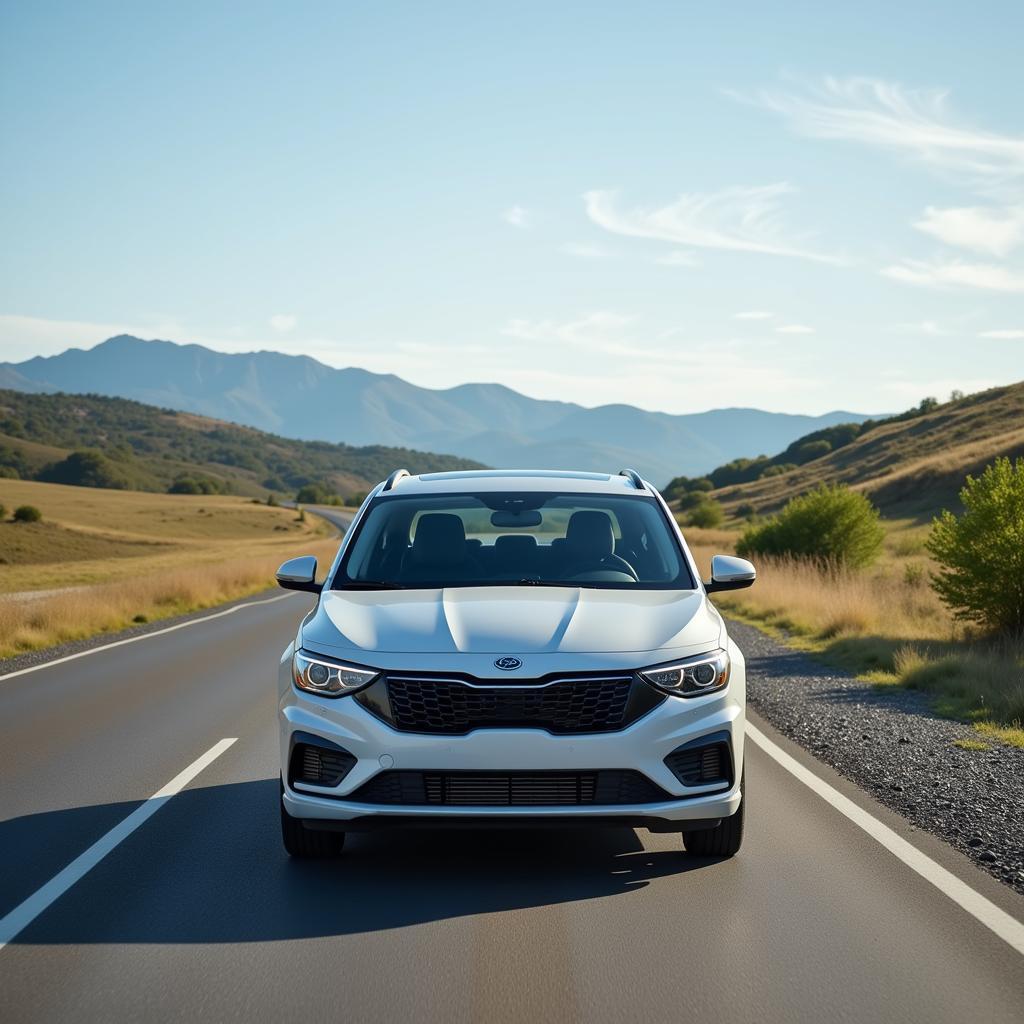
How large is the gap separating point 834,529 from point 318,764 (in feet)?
87.1

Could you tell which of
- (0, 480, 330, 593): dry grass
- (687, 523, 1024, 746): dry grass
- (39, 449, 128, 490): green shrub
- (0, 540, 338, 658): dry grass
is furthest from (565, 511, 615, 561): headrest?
(39, 449, 128, 490): green shrub

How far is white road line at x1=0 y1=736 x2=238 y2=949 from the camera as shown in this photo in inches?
204

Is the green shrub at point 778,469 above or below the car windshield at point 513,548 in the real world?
below

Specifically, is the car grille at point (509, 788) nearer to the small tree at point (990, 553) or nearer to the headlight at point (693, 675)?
the headlight at point (693, 675)

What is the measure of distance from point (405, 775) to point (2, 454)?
147m

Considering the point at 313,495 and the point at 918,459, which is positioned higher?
the point at 918,459

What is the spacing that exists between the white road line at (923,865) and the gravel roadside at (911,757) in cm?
23

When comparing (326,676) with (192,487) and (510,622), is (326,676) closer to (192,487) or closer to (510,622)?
(510,622)

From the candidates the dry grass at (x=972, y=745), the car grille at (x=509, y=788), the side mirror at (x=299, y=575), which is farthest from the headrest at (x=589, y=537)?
the dry grass at (x=972, y=745)

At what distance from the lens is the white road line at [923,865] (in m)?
5.03

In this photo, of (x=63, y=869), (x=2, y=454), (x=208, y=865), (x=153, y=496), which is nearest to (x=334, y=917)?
(x=208, y=865)

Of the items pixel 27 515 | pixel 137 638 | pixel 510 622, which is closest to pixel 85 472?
pixel 27 515

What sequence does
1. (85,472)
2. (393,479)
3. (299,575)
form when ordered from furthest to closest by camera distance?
(85,472)
(393,479)
(299,575)

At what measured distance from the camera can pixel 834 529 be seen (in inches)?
1210
